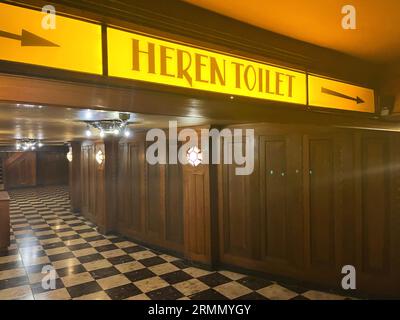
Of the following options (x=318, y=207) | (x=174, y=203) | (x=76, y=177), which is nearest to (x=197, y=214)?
(x=174, y=203)

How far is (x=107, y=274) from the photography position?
16.4ft

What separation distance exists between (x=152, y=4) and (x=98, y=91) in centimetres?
48

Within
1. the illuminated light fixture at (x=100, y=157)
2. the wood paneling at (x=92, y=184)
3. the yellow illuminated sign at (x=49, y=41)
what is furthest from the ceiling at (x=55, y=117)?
the wood paneling at (x=92, y=184)

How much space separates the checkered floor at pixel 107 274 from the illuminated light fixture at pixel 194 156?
1.89 metres

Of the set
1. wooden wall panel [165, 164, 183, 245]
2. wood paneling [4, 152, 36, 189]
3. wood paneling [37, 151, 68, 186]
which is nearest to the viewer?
wooden wall panel [165, 164, 183, 245]

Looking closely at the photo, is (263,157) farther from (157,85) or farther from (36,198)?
(36,198)

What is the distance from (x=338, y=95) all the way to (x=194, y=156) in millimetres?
3359

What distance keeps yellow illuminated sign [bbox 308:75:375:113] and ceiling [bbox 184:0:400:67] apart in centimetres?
25

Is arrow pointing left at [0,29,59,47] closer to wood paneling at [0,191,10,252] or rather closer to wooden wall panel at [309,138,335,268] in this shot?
wooden wall panel at [309,138,335,268]

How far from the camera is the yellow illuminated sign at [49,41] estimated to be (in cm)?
90

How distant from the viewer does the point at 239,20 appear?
1585mm

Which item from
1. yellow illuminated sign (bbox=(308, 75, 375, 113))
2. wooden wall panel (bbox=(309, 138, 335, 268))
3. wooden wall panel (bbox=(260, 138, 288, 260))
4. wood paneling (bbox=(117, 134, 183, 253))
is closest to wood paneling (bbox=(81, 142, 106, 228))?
wood paneling (bbox=(117, 134, 183, 253))

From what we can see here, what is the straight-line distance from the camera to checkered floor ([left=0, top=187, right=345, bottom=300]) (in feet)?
13.9

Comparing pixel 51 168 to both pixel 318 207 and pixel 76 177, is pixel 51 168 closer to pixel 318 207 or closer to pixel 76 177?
pixel 76 177
